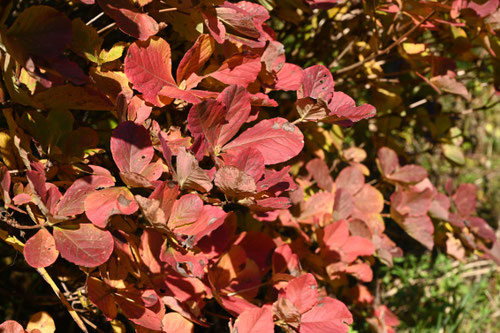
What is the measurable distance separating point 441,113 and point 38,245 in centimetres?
153

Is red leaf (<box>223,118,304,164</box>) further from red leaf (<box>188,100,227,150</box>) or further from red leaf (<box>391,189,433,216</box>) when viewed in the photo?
red leaf (<box>391,189,433,216</box>)

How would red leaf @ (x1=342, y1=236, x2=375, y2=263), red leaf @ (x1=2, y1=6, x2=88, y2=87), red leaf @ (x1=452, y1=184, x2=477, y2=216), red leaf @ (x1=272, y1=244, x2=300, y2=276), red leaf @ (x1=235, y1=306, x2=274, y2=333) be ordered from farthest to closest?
1. red leaf @ (x1=452, y1=184, x2=477, y2=216)
2. red leaf @ (x1=342, y1=236, x2=375, y2=263)
3. red leaf @ (x1=272, y1=244, x2=300, y2=276)
4. red leaf @ (x1=235, y1=306, x2=274, y2=333)
5. red leaf @ (x1=2, y1=6, x2=88, y2=87)

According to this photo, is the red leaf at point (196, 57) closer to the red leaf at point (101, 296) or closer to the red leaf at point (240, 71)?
the red leaf at point (240, 71)

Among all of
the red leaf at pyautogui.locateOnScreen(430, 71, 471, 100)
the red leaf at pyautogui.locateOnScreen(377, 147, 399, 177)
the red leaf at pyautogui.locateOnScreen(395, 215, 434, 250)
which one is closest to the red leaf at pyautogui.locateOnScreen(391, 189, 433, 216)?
the red leaf at pyautogui.locateOnScreen(395, 215, 434, 250)

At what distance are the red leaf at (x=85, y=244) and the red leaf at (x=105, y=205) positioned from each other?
0.05m

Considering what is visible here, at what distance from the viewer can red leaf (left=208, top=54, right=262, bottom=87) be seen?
3.05ft

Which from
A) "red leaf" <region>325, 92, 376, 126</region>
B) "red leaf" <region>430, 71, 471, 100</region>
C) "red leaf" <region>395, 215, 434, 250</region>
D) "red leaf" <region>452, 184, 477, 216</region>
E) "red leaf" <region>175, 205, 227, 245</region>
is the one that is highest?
"red leaf" <region>325, 92, 376, 126</region>

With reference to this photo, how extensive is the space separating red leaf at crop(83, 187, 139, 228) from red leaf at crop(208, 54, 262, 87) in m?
0.28

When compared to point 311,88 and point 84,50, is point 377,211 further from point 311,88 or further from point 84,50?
point 84,50

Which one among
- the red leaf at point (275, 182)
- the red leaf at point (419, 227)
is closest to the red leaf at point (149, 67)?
the red leaf at point (275, 182)

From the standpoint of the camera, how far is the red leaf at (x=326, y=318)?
1.00 meters

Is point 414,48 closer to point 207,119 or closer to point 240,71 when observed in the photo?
point 240,71

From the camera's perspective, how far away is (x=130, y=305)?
0.92 m

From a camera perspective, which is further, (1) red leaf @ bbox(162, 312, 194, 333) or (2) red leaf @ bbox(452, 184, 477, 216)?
(2) red leaf @ bbox(452, 184, 477, 216)
